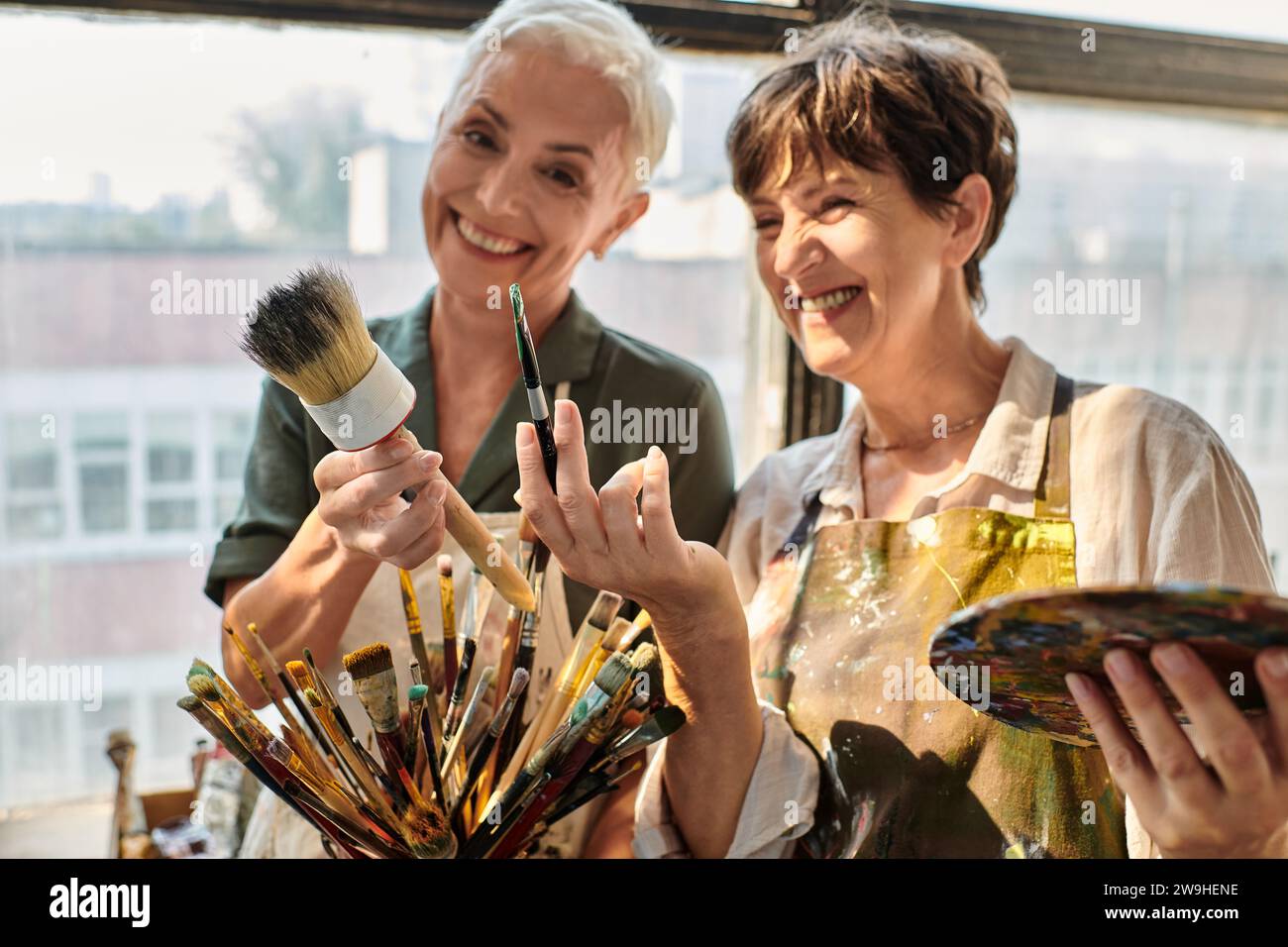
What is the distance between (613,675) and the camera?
90 cm

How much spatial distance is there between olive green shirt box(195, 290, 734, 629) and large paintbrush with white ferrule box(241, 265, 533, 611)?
28 centimetres

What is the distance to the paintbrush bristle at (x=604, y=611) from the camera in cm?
101

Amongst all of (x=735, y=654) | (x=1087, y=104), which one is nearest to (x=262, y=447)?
(x=735, y=654)

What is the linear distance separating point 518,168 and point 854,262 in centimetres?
37

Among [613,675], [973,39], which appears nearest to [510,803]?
[613,675]

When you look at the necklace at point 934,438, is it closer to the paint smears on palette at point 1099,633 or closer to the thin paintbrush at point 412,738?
the paint smears on palette at point 1099,633

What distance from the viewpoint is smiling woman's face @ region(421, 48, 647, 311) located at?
3.69 ft

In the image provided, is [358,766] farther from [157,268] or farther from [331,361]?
[157,268]

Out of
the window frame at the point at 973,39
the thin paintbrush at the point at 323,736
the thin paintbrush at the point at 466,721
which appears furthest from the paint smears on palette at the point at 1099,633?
the window frame at the point at 973,39

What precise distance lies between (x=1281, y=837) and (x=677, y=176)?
1062 millimetres

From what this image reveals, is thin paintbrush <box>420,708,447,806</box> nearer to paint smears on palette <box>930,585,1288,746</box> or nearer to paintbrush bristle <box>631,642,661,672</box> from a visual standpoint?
paintbrush bristle <box>631,642,661,672</box>

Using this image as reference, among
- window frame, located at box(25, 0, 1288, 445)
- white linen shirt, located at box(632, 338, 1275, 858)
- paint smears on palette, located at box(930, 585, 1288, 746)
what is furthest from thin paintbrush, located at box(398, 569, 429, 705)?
window frame, located at box(25, 0, 1288, 445)

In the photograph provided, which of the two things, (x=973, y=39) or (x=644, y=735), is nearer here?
(x=644, y=735)

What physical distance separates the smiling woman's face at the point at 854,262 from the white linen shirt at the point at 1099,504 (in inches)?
5.4
